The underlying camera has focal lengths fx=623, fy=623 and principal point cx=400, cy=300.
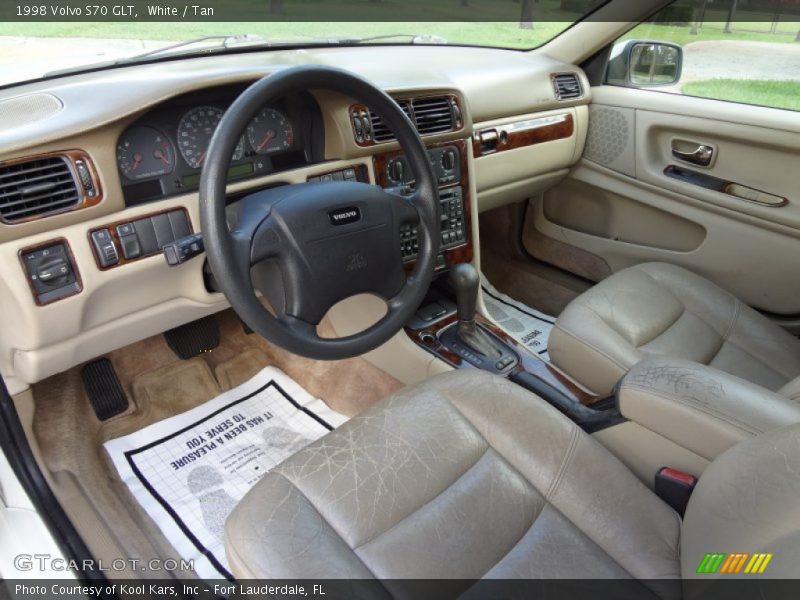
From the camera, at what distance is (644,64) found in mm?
2297

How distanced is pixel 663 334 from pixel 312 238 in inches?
40.5

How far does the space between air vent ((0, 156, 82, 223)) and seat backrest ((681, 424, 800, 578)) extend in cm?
116

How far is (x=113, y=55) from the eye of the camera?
4.97 feet

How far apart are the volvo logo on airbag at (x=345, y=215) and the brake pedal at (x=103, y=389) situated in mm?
951

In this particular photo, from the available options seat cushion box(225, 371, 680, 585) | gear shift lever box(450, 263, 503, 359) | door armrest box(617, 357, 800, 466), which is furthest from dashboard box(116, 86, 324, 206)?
door armrest box(617, 357, 800, 466)

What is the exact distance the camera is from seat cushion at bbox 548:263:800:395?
1.55 meters

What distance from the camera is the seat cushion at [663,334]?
1549 millimetres

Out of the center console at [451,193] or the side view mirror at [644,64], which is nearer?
the center console at [451,193]

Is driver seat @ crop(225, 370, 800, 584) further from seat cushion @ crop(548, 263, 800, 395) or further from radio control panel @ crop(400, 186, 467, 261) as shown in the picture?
radio control panel @ crop(400, 186, 467, 261)

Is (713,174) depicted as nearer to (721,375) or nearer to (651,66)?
(651,66)

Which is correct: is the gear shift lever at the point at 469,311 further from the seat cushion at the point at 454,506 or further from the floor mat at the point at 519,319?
the floor mat at the point at 519,319

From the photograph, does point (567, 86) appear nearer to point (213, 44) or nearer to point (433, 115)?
point (433, 115)

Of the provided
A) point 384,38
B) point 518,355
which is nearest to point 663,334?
point 518,355

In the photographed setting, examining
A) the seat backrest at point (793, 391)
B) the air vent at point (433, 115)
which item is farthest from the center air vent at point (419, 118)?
the seat backrest at point (793, 391)
